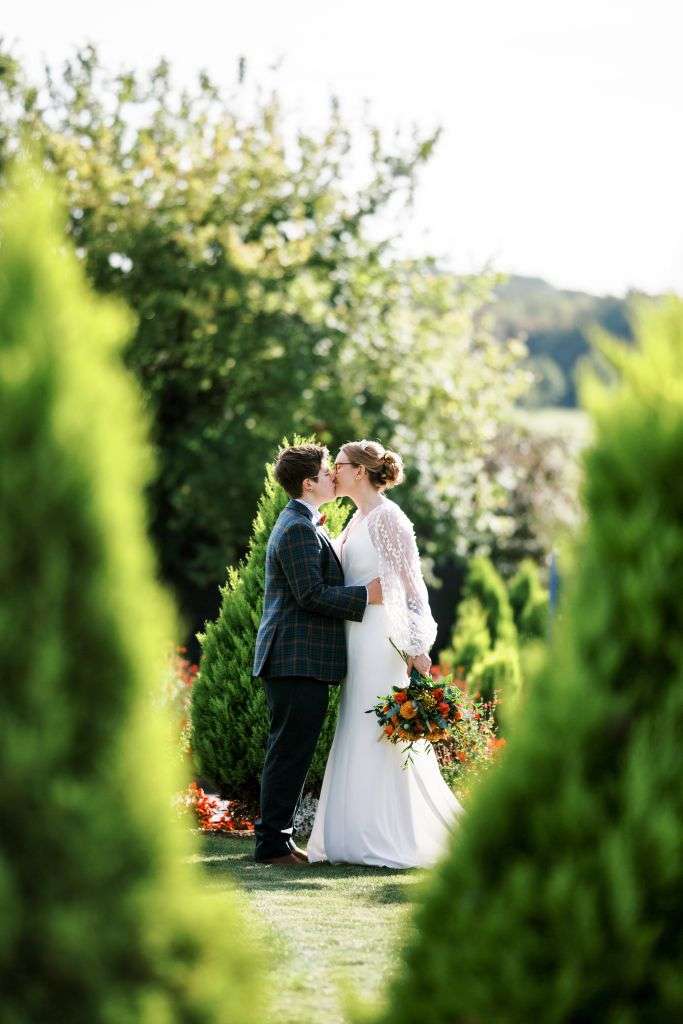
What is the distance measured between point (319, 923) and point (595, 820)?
3.43 meters

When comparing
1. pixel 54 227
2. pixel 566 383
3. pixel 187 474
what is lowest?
pixel 54 227

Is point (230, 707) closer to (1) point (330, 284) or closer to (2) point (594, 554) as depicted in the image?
(2) point (594, 554)

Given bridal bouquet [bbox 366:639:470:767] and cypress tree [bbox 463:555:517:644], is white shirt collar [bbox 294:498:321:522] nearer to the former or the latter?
bridal bouquet [bbox 366:639:470:767]

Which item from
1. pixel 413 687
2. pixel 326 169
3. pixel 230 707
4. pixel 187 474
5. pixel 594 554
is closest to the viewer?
pixel 594 554

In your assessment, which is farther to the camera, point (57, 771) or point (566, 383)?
point (566, 383)

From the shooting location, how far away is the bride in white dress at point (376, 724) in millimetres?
7832

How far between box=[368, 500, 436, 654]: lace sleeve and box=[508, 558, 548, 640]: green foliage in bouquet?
12031 mm

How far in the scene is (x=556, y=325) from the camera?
3310 inches

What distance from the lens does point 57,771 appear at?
2.59 meters

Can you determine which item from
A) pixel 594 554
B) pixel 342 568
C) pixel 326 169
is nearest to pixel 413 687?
pixel 342 568

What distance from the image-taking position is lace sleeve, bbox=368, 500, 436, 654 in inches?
309

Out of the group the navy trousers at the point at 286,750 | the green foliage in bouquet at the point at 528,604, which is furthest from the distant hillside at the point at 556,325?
the navy trousers at the point at 286,750

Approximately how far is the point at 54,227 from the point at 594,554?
141 cm

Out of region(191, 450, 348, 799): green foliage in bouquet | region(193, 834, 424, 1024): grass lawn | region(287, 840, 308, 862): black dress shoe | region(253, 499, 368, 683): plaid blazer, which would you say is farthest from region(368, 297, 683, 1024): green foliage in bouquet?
region(191, 450, 348, 799): green foliage in bouquet
